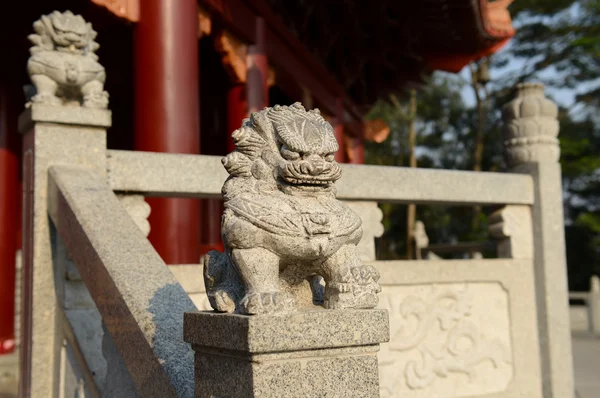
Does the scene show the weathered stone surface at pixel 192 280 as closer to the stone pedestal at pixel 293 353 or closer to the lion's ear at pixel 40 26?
the lion's ear at pixel 40 26

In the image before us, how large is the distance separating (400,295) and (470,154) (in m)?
25.3

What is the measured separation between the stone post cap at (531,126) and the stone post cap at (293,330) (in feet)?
11.3

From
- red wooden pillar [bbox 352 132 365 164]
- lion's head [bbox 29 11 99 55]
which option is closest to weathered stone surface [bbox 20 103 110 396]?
lion's head [bbox 29 11 99 55]

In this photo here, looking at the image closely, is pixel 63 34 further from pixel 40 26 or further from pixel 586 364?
pixel 586 364

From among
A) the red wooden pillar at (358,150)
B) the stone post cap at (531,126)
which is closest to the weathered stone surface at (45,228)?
the stone post cap at (531,126)

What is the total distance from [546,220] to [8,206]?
204 inches

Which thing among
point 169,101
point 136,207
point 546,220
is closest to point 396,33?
point 546,220

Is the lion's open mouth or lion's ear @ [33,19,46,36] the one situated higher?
lion's ear @ [33,19,46,36]

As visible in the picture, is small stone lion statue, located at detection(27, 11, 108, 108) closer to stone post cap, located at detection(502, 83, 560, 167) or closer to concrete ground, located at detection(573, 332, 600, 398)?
stone post cap, located at detection(502, 83, 560, 167)

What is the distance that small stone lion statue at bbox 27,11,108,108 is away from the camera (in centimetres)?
352

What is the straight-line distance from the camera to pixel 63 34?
3635 millimetres

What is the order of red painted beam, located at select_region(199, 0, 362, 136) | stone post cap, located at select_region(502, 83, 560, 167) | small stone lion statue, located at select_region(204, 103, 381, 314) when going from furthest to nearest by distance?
red painted beam, located at select_region(199, 0, 362, 136) → stone post cap, located at select_region(502, 83, 560, 167) → small stone lion statue, located at select_region(204, 103, 381, 314)

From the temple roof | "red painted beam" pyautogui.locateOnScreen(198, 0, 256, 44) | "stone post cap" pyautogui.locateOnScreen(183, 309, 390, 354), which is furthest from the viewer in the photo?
the temple roof

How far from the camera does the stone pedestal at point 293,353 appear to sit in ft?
5.80
